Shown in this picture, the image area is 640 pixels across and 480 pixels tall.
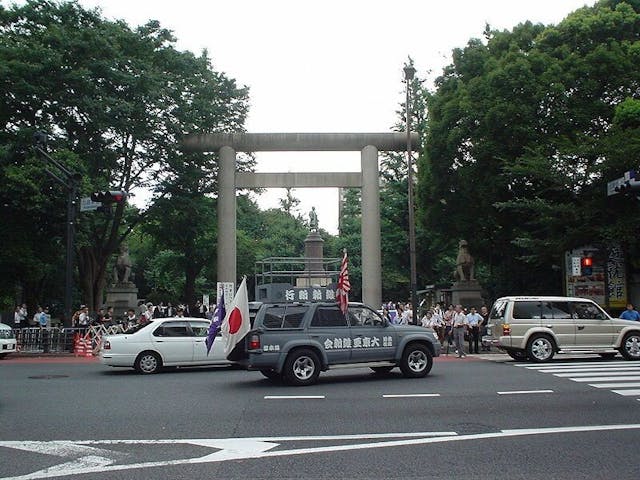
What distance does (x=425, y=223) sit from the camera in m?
32.8

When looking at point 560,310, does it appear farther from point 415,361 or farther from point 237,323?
point 237,323

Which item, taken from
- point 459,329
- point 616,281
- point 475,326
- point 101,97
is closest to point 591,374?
point 459,329

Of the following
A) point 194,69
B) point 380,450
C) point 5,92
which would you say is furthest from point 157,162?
point 380,450

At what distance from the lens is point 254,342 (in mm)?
13906

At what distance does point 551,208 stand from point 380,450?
59.3 feet

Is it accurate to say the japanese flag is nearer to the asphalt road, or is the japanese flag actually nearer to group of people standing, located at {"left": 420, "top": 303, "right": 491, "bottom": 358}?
the asphalt road

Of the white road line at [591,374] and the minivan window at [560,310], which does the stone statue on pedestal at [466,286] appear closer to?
the minivan window at [560,310]

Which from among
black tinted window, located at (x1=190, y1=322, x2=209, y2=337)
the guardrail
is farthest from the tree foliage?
the guardrail

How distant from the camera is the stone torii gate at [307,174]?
103 feet

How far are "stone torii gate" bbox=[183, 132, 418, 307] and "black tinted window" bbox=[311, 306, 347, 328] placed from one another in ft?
53.9

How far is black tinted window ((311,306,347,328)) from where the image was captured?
14.7 meters

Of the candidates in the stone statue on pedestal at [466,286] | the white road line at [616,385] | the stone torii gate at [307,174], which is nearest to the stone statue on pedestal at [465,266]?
the stone statue on pedestal at [466,286]

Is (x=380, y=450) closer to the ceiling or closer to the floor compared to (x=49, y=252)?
closer to the floor

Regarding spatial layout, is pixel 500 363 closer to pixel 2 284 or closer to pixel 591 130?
pixel 591 130
